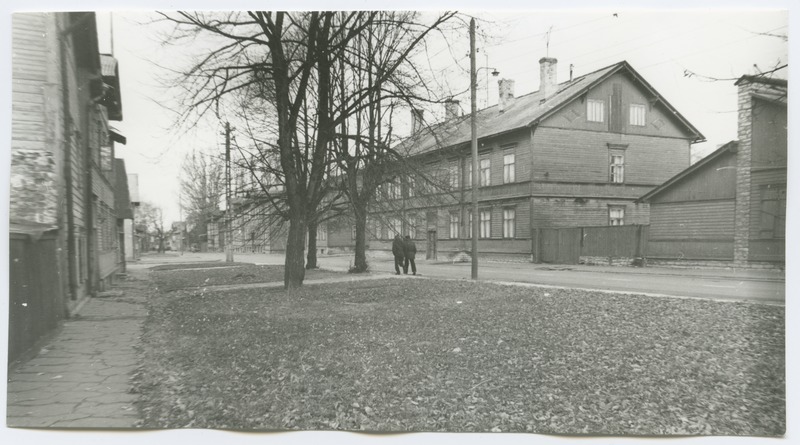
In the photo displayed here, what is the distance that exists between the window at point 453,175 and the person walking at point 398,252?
1.63 metres

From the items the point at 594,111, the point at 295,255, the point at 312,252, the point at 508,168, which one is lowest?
the point at 312,252

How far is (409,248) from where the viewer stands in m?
11.3

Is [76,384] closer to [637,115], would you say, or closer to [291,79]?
[291,79]

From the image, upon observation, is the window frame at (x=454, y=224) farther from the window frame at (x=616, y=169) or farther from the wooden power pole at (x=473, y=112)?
the window frame at (x=616, y=169)

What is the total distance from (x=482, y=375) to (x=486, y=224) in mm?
16704

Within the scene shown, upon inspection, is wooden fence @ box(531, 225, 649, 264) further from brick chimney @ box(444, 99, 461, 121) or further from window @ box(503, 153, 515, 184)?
brick chimney @ box(444, 99, 461, 121)

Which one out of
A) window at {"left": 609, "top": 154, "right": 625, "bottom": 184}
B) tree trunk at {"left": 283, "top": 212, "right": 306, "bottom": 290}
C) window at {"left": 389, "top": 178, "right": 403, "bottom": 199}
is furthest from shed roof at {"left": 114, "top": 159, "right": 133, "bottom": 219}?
window at {"left": 609, "top": 154, "right": 625, "bottom": 184}

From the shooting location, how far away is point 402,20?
6703 mm

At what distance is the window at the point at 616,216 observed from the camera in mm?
22641

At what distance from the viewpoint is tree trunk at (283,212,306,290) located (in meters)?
10.5

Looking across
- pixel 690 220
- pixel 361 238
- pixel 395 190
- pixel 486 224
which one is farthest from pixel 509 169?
pixel 395 190

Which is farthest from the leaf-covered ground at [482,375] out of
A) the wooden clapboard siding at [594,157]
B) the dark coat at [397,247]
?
the wooden clapboard siding at [594,157]

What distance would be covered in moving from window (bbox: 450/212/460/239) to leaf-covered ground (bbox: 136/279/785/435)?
5129 mm

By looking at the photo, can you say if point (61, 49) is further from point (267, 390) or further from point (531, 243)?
point (531, 243)
